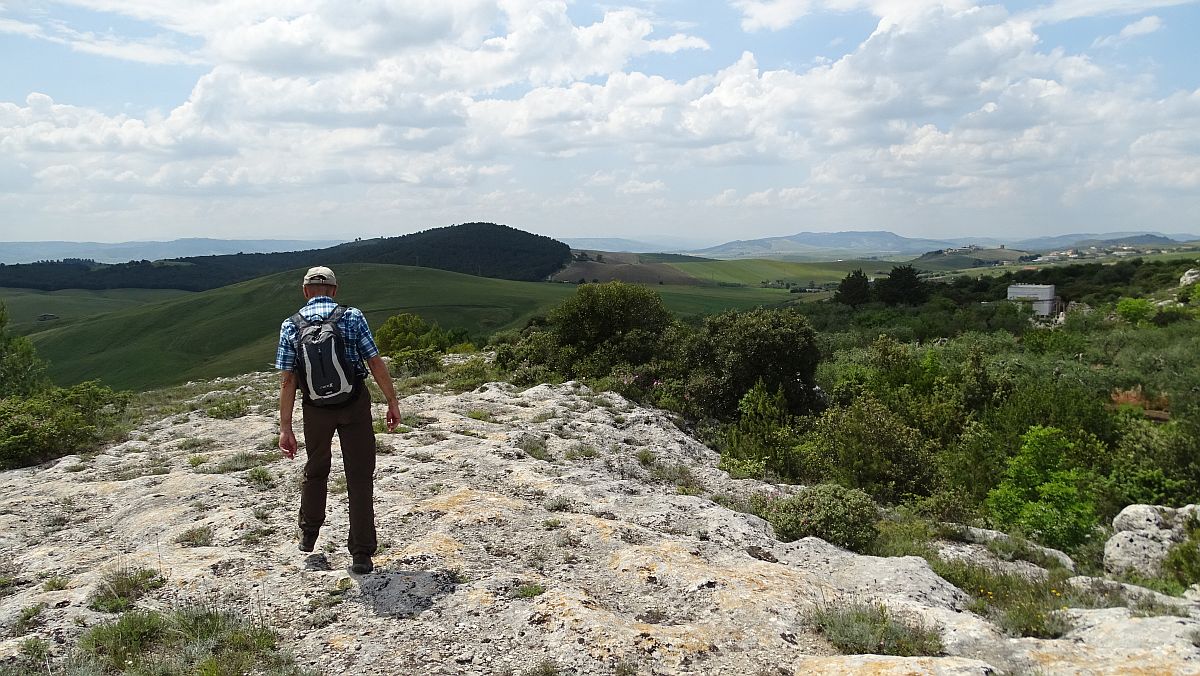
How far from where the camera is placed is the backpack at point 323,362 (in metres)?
5.45

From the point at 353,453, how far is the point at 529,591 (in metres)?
1.95

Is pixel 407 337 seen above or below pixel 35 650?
below

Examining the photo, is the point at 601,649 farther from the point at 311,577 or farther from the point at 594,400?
the point at 594,400

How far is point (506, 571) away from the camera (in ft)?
19.6

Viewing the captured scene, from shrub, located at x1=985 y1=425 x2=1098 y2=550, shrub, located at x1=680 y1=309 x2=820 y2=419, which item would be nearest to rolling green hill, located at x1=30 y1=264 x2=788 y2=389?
shrub, located at x1=680 y1=309 x2=820 y2=419

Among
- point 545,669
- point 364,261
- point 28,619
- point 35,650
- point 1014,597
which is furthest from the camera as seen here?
point 364,261

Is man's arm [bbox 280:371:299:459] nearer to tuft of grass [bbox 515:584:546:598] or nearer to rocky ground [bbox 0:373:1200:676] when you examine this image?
rocky ground [bbox 0:373:1200:676]

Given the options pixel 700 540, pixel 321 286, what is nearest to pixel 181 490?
pixel 321 286

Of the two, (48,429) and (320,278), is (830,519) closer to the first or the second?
(320,278)

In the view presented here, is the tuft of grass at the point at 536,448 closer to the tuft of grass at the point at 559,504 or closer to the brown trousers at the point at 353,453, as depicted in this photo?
the tuft of grass at the point at 559,504

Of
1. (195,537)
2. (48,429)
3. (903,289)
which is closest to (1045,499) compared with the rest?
(195,537)

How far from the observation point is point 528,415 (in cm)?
1368

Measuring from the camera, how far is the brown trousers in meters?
5.64

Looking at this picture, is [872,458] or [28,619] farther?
[872,458]
